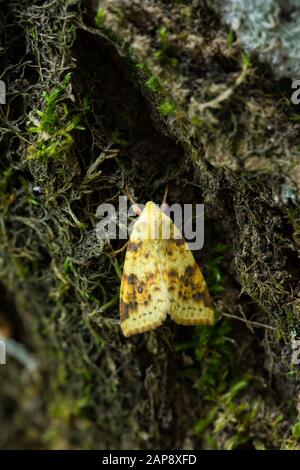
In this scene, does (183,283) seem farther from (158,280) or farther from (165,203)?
(165,203)

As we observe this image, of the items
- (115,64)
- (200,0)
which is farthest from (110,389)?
(200,0)

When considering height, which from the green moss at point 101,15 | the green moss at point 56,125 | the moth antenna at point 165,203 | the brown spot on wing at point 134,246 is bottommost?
the brown spot on wing at point 134,246

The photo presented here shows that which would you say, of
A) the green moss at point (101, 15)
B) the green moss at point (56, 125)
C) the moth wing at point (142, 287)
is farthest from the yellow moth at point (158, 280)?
the green moss at point (101, 15)

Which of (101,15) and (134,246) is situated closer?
(101,15)

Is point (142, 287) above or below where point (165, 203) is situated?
below

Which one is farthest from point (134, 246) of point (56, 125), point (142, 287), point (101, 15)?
point (101, 15)

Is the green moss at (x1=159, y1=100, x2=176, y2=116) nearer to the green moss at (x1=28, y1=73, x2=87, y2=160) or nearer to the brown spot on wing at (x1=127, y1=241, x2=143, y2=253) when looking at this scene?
the green moss at (x1=28, y1=73, x2=87, y2=160)

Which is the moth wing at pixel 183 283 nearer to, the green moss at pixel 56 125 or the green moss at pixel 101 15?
the green moss at pixel 56 125
